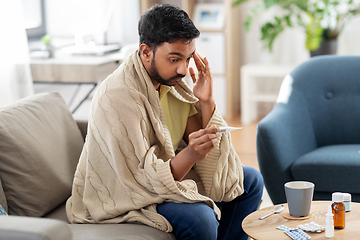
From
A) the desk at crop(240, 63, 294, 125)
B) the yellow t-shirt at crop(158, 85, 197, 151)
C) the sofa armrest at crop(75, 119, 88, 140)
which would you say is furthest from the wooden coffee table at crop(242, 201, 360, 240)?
the desk at crop(240, 63, 294, 125)

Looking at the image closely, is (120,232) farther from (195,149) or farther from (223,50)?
(223,50)

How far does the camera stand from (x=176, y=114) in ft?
5.49

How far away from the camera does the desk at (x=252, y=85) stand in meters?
4.00

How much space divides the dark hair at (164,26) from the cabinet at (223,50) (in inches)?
113

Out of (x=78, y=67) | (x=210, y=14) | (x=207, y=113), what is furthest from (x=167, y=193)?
(x=210, y=14)

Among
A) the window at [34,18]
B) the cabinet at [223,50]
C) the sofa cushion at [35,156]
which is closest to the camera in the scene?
the sofa cushion at [35,156]

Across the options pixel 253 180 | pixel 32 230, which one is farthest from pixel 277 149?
pixel 32 230

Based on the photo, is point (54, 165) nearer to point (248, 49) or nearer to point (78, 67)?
point (78, 67)

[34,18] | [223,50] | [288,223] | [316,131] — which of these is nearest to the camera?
[288,223]

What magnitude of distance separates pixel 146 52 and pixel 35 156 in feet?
1.77

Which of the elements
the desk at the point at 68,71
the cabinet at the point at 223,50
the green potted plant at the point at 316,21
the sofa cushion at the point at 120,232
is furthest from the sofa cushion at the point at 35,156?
the cabinet at the point at 223,50

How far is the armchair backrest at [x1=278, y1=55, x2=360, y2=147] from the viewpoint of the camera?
2.35 metres

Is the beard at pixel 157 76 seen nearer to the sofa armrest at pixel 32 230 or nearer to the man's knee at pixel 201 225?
the man's knee at pixel 201 225

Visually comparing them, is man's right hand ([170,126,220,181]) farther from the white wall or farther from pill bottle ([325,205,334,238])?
the white wall
